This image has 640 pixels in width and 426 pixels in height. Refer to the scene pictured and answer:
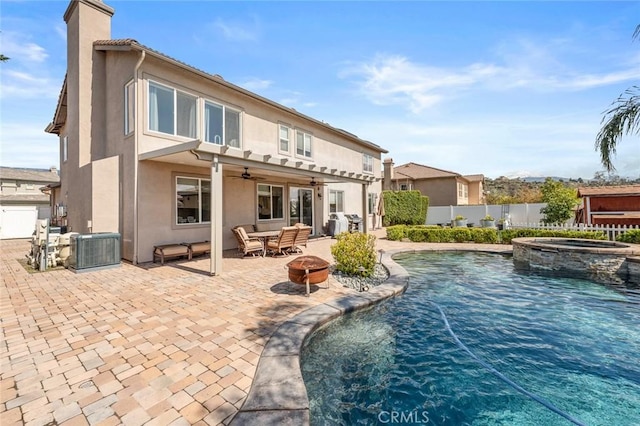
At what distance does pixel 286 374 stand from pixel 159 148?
901 cm

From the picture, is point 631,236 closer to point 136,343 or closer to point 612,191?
point 612,191

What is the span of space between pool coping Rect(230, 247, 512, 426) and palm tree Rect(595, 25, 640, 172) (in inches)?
232

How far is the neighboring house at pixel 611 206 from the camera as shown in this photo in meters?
16.7

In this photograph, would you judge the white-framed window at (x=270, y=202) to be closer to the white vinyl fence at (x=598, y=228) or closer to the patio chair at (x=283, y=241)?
the patio chair at (x=283, y=241)

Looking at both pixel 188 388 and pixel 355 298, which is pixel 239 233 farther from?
pixel 188 388

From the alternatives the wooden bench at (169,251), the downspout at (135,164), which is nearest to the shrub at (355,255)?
the wooden bench at (169,251)

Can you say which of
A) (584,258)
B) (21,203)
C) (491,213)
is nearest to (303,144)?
(584,258)

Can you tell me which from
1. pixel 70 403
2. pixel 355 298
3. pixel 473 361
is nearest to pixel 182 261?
pixel 355 298

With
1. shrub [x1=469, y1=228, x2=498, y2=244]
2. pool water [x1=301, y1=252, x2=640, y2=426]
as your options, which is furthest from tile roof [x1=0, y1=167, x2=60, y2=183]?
shrub [x1=469, y1=228, x2=498, y2=244]

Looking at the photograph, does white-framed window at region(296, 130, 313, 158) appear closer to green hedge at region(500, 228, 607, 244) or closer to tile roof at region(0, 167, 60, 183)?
green hedge at region(500, 228, 607, 244)

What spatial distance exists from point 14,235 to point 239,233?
19.8m

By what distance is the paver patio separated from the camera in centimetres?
267

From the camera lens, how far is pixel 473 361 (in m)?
4.00

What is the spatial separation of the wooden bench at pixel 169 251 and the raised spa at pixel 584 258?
12.3 m
